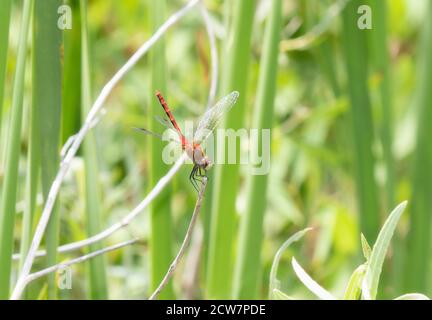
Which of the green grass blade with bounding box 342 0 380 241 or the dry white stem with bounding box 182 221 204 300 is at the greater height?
the green grass blade with bounding box 342 0 380 241

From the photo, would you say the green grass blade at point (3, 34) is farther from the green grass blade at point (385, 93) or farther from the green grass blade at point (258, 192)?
the green grass blade at point (385, 93)

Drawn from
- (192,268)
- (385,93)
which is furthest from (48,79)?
(192,268)

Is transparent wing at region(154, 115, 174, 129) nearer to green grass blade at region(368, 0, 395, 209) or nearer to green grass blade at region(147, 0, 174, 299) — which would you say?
green grass blade at region(147, 0, 174, 299)

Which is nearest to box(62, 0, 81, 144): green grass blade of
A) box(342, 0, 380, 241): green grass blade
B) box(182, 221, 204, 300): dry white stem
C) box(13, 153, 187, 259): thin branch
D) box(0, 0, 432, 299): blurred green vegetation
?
box(0, 0, 432, 299): blurred green vegetation

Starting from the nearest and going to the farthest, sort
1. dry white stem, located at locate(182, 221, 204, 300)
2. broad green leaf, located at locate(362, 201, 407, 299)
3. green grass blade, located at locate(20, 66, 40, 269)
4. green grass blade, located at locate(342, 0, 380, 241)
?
broad green leaf, located at locate(362, 201, 407, 299) → green grass blade, located at locate(20, 66, 40, 269) → green grass blade, located at locate(342, 0, 380, 241) → dry white stem, located at locate(182, 221, 204, 300)

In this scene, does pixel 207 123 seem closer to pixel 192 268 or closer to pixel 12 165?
pixel 12 165

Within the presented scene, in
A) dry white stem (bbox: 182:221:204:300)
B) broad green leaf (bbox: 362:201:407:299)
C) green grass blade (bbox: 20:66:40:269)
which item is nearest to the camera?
broad green leaf (bbox: 362:201:407:299)
